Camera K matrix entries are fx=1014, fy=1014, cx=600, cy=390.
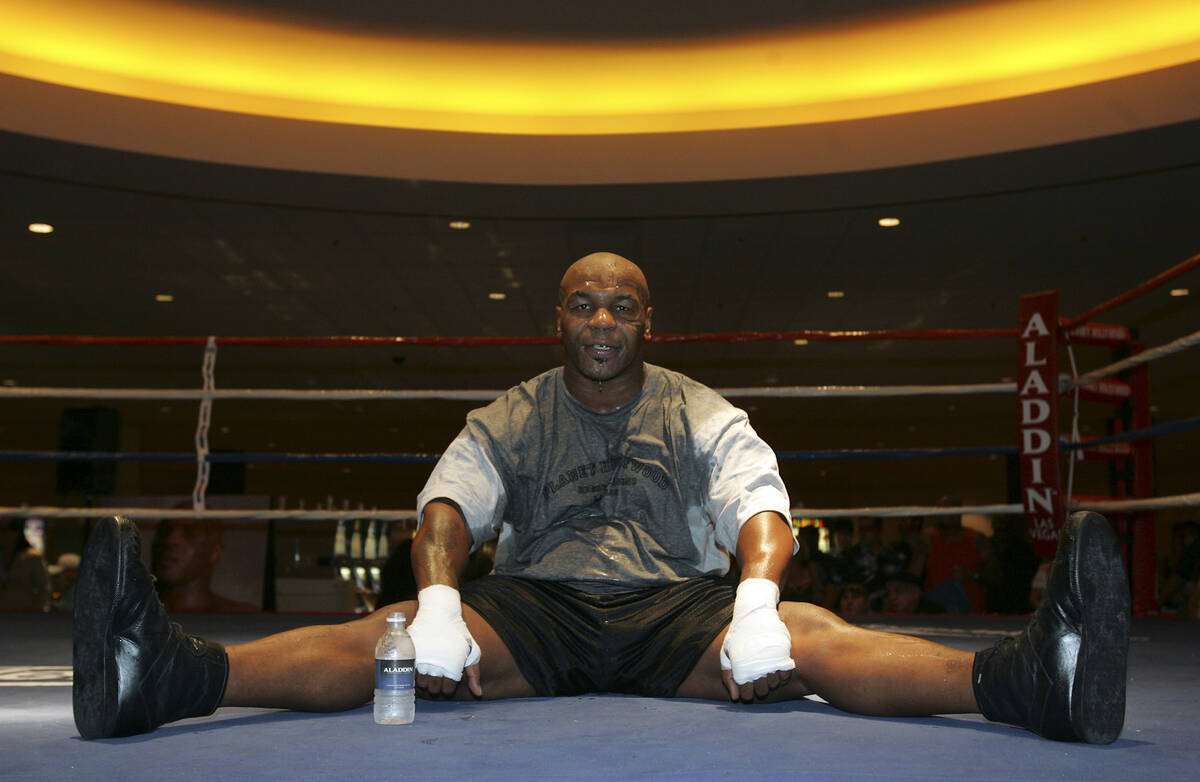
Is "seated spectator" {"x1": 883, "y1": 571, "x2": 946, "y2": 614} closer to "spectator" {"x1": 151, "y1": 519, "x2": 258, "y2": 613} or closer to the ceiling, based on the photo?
the ceiling

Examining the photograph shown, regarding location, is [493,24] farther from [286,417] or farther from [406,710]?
[286,417]

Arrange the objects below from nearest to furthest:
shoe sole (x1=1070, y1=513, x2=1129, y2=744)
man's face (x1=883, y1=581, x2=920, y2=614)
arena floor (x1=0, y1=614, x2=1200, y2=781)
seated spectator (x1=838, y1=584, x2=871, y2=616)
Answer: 1. arena floor (x1=0, y1=614, x2=1200, y2=781)
2. shoe sole (x1=1070, y1=513, x2=1129, y2=744)
3. man's face (x1=883, y1=581, x2=920, y2=614)
4. seated spectator (x1=838, y1=584, x2=871, y2=616)

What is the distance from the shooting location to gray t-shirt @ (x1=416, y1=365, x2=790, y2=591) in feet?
5.05

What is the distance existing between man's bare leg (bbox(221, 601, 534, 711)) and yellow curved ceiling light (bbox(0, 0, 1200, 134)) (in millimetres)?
4135

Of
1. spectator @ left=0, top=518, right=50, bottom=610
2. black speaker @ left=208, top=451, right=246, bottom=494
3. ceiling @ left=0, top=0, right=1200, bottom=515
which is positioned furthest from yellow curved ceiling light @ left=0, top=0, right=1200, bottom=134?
black speaker @ left=208, top=451, right=246, bottom=494

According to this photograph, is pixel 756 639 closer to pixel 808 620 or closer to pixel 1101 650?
pixel 808 620

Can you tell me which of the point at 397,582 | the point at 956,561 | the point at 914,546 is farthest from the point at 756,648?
the point at 914,546

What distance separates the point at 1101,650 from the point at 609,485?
0.75 m

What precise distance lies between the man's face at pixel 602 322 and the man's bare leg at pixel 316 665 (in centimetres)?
44

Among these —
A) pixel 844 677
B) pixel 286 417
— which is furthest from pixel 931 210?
pixel 286 417

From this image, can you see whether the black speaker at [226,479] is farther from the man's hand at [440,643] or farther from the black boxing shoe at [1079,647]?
the black boxing shoe at [1079,647]

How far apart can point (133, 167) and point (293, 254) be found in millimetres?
1663

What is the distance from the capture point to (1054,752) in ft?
3.45

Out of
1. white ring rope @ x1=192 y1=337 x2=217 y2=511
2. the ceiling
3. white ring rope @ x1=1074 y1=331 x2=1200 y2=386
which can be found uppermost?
the ceiling
